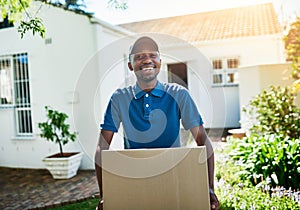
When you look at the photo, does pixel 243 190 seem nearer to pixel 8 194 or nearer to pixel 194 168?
pixel 194 168

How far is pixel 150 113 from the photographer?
146 cm

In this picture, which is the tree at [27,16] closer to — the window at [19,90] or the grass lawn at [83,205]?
the grass lawn at [83,205]

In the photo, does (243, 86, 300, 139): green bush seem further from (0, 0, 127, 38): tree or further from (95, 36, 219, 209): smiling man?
(95, 36, 219, 209): smiling man

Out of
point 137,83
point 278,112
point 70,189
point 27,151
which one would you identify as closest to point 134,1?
point 137,83

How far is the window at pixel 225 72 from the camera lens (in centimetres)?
1036

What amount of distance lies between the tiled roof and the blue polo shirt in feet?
30.4

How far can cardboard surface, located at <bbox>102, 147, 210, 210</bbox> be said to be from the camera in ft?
4.14

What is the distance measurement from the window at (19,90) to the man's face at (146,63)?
546 centimetres

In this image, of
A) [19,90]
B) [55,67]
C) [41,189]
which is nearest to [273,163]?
[41,189]

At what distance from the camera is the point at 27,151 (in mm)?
6355

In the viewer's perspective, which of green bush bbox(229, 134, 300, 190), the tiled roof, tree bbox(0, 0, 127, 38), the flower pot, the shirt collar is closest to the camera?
the shirt collar

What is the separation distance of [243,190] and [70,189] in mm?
2562

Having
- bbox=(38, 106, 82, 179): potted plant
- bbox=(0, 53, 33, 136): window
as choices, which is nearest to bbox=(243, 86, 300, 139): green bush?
bbox=(38, 106, 82, 179): potted plant

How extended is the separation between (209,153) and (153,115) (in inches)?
12.0
